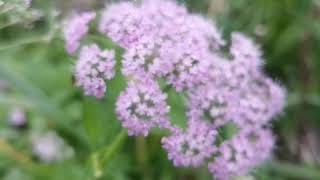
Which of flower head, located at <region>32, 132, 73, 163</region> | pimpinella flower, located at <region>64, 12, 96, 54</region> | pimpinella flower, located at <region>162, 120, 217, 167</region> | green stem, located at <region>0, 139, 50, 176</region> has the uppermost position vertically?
flower head, located at <region>32, 132, 73, 163</region>

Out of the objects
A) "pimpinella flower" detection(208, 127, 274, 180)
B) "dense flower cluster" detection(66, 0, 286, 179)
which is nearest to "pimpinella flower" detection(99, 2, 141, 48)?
"dense flower cluster" detection(66, 0, 286, 179)

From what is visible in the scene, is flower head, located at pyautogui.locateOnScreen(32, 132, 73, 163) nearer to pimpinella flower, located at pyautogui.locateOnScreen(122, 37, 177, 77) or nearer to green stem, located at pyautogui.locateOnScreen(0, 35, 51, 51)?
green stem, located at pyautogui.locateOnScreen(0, 35, 51, 51)

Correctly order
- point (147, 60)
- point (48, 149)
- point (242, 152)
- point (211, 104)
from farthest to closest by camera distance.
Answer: point (48, 149) → point (242, 152) → point (211, 104) → point (147, 60)

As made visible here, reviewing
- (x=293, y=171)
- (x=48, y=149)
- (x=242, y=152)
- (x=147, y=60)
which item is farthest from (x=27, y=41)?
(x=293, y=171)

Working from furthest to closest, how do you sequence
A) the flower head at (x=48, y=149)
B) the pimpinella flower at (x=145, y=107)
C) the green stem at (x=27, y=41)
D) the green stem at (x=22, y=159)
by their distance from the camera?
the flower head at (x=48, y=149)
the green stem at (x=22, y=159)
the green stem at (x=27, y=41)
the pimpinella flower at (x=145, y=107)

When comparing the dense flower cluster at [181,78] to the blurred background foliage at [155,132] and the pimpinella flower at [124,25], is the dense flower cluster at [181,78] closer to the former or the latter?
the pimpinella flower at [124,25]

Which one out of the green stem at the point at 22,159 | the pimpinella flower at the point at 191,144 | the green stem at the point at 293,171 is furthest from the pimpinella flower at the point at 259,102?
the green stem at the point at 22,159

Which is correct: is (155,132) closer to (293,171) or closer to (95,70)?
(293,171)
